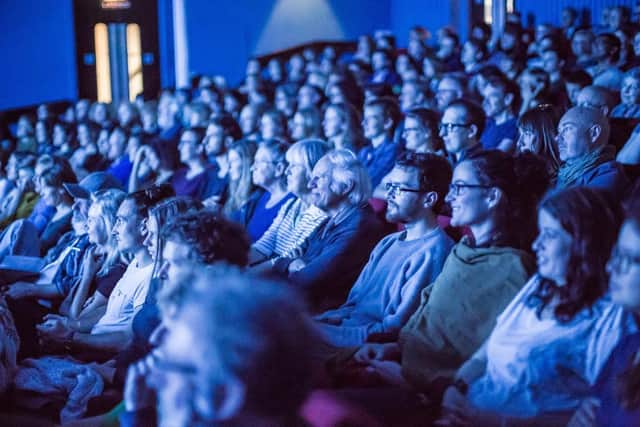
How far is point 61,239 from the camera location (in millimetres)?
3967

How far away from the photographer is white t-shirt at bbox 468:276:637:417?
1.75 meters

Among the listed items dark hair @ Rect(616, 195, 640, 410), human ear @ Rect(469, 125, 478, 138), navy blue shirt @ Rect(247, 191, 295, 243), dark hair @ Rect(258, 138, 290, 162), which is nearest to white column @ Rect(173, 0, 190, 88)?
dark hair @ Rect(258, 138, 290, 162)

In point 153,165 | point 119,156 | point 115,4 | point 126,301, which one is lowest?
point 119,156

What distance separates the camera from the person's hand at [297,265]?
10.1 ft

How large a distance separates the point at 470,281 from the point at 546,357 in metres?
0.44

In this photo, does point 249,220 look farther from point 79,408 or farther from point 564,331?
point 564,331

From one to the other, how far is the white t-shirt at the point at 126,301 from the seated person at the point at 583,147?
164 cm

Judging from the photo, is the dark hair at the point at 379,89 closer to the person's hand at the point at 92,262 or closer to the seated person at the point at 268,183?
the seated person at the point at 268,183

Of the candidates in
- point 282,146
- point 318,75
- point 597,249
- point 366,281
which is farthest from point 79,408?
point 318,75

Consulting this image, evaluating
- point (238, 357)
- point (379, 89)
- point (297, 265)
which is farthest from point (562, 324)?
point (379, 89)

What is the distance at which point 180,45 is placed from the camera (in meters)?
11.0

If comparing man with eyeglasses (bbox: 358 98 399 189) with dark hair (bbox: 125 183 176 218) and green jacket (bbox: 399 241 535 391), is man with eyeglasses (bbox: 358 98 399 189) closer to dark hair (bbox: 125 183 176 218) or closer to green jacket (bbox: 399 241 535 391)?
dark hair (bbox: 125 183 176 218)

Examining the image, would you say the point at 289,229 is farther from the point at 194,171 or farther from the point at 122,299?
the point at 194,171

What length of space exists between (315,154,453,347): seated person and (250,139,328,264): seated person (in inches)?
30.6
